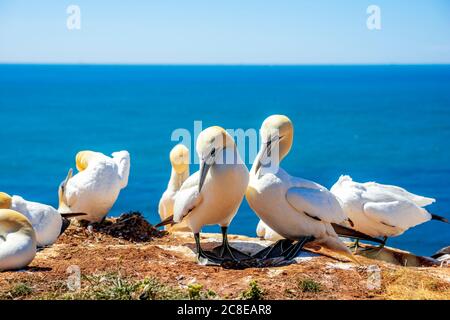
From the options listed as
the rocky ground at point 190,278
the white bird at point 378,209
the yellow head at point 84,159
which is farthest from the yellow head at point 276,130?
the yellow head at point 84,159

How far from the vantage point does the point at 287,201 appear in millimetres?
8188

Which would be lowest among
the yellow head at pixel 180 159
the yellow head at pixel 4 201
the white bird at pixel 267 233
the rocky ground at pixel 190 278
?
the white bird at pixel 267 233

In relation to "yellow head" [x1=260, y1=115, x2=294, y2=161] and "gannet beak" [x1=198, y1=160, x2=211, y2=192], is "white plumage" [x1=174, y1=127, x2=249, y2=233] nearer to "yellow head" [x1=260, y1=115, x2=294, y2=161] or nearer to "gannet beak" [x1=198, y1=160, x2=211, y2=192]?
"gannet beak" [x1=198, y1=160, x2=211, y2=192]

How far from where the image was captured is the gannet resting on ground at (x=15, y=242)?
737cm

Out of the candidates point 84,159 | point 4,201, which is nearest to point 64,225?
point 4,201

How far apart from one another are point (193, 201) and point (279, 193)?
3.00 feet

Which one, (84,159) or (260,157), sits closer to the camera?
(260,157)

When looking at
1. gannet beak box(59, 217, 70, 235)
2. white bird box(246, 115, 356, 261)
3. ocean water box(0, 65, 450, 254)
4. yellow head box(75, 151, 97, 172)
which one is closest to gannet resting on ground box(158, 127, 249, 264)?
white bird box(246, 115, 356, 261)

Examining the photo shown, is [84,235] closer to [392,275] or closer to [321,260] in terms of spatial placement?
[321,260]

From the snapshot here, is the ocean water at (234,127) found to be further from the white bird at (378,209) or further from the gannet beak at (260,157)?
the gannet beak at (260,157)

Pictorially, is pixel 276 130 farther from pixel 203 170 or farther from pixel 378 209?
pixel 378 209

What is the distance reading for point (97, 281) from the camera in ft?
22.6

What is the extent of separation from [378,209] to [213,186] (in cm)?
325

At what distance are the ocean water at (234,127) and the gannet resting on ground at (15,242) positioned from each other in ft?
66.6
